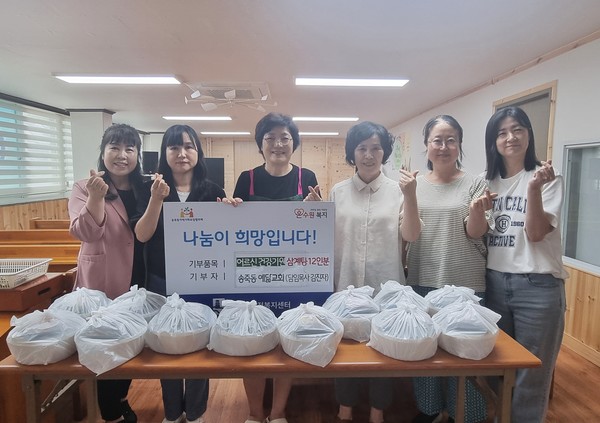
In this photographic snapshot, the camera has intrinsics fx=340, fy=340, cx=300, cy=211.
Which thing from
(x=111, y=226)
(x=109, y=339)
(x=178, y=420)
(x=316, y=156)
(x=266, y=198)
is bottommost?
(x=178, y=420)

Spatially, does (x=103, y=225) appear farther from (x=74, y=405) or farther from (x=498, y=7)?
(x=498, y=7)

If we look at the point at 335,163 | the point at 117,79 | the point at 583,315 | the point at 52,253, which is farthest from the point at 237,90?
the point at 335,163

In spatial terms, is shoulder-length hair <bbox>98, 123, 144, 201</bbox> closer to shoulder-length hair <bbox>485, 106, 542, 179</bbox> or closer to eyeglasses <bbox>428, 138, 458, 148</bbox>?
eyeglasses <bbox>428, 138, 458, 148</bbox>

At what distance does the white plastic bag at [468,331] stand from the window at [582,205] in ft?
7.58

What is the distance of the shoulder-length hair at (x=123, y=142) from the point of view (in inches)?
65.5

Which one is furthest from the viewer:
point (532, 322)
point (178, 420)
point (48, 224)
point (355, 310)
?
point (48, 224)

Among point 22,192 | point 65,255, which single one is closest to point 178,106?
point 22,192

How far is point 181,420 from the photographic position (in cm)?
175

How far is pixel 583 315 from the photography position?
9.16 ft

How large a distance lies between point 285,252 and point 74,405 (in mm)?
1635

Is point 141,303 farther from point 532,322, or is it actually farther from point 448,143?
point 532,322

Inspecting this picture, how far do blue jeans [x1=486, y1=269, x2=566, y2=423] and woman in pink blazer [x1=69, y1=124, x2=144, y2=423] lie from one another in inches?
69.1

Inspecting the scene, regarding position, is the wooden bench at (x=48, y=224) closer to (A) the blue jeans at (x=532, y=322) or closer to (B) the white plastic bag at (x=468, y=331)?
(B) the white plastic bag at (x=468, y=331)

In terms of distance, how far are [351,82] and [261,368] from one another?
11.5ft
